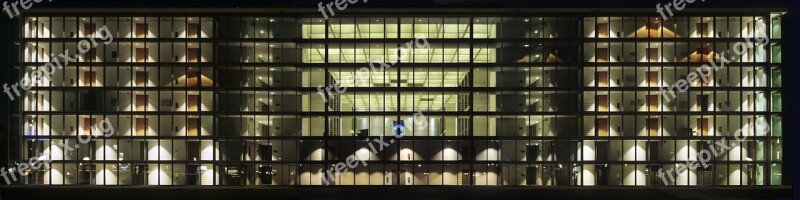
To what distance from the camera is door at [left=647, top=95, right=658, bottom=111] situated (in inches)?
2363

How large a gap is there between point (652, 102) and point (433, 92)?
17.2m

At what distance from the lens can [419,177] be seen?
6075 centimetres

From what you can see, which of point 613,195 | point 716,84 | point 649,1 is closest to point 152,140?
point 613,195

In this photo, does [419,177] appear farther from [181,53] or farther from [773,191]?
[773,191]

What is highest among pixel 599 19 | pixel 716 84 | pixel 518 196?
pixel 599 19

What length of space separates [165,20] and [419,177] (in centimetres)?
2339

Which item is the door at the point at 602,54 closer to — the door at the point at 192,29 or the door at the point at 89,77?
the door at the point at 192,29

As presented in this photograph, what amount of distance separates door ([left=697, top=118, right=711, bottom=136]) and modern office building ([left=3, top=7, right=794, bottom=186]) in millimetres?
223

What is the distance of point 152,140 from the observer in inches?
2355

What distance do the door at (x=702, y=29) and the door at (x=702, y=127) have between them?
6.65 meters

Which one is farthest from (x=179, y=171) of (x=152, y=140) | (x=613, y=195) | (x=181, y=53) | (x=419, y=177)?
(x=613, y=195)

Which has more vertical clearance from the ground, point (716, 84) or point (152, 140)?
point (716, 84)

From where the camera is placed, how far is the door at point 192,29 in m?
59.8

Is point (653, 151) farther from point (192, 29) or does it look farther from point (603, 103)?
point (192, 29)
